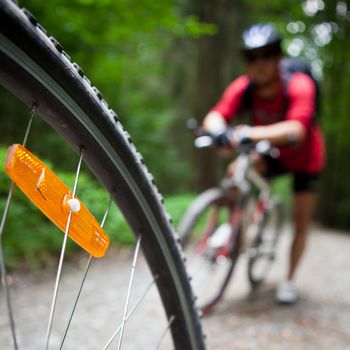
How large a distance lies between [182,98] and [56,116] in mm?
8781

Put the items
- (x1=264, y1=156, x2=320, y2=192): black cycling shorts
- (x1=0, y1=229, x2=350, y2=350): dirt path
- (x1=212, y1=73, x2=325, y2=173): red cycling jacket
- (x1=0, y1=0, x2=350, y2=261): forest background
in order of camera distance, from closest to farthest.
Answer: (x1=0, y1=229, x2=350, y2=350): dirt path, (x1=212, y1=73, x2=325, y2=173): red cycling jacket, (x1=264, y1=156, x2=320, y2=192): black cycling shorts, (x1=0, y1=0, x2=350, y2=261): forest background

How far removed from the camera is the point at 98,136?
842 mm

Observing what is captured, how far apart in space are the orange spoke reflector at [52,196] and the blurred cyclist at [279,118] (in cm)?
190

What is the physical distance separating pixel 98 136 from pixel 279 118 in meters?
2.43

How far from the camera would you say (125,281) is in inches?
135

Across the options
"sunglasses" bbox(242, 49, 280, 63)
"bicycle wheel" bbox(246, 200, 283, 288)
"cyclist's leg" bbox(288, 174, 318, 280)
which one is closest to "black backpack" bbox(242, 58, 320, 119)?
"sunglasses" bbox(242, 49, 280, 63)

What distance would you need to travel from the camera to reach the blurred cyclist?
2.68m

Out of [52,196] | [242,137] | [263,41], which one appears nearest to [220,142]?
[242,137]

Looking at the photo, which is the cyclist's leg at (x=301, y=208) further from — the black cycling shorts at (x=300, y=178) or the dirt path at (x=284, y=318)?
the dirt path at (x=284, y=318)

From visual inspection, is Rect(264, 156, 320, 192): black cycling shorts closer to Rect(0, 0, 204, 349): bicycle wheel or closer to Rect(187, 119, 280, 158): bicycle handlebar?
Rect(187, 119, 280, 158): bicycle handlebar

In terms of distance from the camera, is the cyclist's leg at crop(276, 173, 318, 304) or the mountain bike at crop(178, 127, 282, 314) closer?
the mountain bike at crop(178, 127, 282, 314)

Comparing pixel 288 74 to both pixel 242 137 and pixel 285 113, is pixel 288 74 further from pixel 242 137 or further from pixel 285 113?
pixel 242 137

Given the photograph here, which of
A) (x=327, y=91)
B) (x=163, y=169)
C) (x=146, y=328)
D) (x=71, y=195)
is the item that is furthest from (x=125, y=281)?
(x=327, y=91)

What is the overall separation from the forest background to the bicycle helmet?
1019 mm
